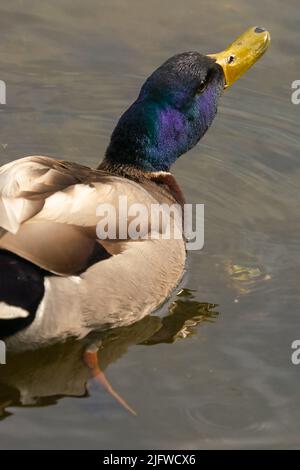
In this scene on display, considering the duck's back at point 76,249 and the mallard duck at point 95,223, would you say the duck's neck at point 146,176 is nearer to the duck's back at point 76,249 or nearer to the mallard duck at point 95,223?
the mallard duck at point 95,223

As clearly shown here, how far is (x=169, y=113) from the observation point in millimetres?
6559

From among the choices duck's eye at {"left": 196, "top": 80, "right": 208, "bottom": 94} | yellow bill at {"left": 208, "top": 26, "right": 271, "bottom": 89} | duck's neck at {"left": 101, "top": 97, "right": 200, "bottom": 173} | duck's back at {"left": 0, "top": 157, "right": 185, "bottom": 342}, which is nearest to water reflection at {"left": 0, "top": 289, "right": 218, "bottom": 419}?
duck's back at {"left": 0, "top": 157, "right": 185, "bottom": 342}

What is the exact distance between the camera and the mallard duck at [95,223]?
532 cm

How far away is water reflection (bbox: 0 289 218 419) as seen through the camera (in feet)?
18.1

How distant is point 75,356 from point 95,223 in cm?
75

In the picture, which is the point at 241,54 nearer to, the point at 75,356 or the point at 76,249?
the point at 76,249

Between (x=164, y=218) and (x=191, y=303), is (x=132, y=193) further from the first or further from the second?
(x=191, y=303)

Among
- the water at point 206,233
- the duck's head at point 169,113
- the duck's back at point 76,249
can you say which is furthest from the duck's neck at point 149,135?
the water at point 206,233

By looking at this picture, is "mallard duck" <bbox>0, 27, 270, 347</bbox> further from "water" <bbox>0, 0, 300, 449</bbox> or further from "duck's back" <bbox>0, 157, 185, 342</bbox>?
"water" <bbox>0, 0, 300, 449</bbox>

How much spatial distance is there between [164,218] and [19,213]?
1121 mm

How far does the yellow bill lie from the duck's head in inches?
0.4
